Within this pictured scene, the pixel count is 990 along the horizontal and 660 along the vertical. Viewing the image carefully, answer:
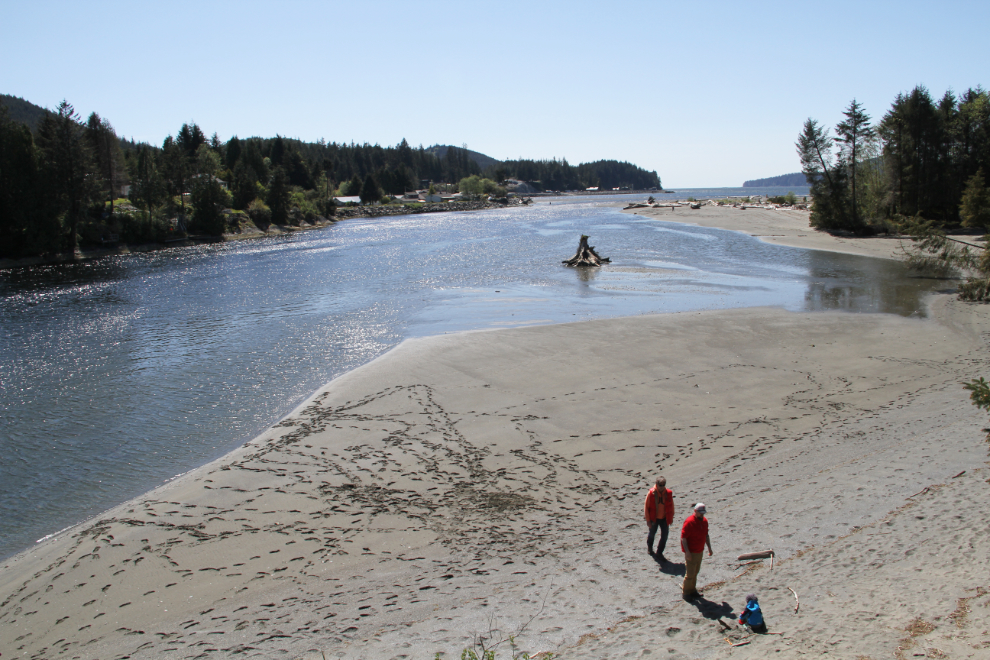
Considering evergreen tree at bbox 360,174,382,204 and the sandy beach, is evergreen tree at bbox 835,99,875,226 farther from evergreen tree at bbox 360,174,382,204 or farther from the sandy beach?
evergreen tree at bbox 360,174,382,204

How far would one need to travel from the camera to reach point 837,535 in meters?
8.18

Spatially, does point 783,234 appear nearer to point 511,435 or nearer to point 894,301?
point 894,301

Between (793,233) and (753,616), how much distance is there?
62.3 meters

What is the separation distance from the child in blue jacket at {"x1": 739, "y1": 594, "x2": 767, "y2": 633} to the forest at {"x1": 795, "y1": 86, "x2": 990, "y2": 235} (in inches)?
2228

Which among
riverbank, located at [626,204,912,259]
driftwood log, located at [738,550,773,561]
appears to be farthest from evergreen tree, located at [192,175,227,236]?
driftwood log, located at [738,550,773,561]

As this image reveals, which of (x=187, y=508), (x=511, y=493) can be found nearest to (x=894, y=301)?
(x=511, y=493)

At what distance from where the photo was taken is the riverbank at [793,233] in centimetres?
4550

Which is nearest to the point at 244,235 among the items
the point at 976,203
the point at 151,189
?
the point at 151,189

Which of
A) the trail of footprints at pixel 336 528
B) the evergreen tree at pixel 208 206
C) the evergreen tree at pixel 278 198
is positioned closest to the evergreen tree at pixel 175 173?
the evergreen tree at pixel 208 206

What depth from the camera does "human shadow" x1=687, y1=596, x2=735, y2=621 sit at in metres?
6.68

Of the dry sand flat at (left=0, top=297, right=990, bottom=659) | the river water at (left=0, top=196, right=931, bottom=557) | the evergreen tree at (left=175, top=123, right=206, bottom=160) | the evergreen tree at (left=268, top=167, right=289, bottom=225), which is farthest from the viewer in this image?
the evergreen tree at (left=175, top=123, right=206, bottom=160)

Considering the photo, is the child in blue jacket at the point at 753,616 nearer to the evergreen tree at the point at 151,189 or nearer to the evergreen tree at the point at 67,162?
the evergreen tree at the point at 67,162

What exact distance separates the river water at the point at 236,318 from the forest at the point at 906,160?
9993 mm

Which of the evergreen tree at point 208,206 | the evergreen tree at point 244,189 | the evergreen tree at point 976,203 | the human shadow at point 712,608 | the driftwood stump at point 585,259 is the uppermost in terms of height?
the evergreen tree at point 244,189
